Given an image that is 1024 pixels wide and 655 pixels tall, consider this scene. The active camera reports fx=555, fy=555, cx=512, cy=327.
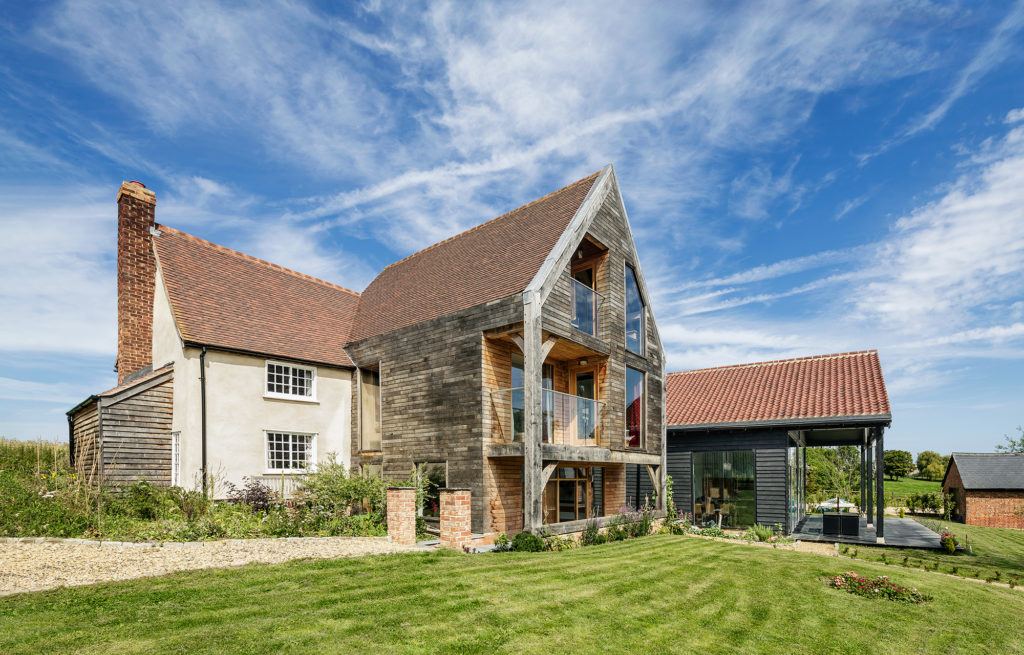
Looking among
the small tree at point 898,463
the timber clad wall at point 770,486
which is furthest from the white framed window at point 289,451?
the small tree at point 898,463

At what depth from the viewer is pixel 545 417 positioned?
1356 centimetres

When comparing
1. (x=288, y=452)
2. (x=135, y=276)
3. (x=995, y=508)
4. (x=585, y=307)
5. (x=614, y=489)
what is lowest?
(x=995, y=508)

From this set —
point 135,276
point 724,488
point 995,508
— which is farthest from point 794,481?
point 135,276

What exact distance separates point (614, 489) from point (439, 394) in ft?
22.2

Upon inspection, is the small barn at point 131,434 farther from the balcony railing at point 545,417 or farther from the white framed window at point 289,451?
the balcony railing at point 545,417

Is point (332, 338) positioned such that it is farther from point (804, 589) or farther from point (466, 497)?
point (804, 589)

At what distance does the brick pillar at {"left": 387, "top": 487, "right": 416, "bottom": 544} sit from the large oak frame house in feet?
6.12

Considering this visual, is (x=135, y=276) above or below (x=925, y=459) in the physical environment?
above

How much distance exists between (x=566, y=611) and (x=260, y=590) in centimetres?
424

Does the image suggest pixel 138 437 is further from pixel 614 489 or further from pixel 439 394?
pixel 614 489

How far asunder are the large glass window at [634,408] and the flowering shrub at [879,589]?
25.2 ft

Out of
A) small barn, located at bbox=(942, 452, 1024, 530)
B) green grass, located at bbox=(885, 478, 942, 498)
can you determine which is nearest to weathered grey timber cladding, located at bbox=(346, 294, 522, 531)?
small barn, located at bbox=(942, 452, 1024, 530)

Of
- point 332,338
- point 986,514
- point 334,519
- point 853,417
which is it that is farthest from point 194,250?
point 986,514

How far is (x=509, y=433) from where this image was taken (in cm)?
1381
